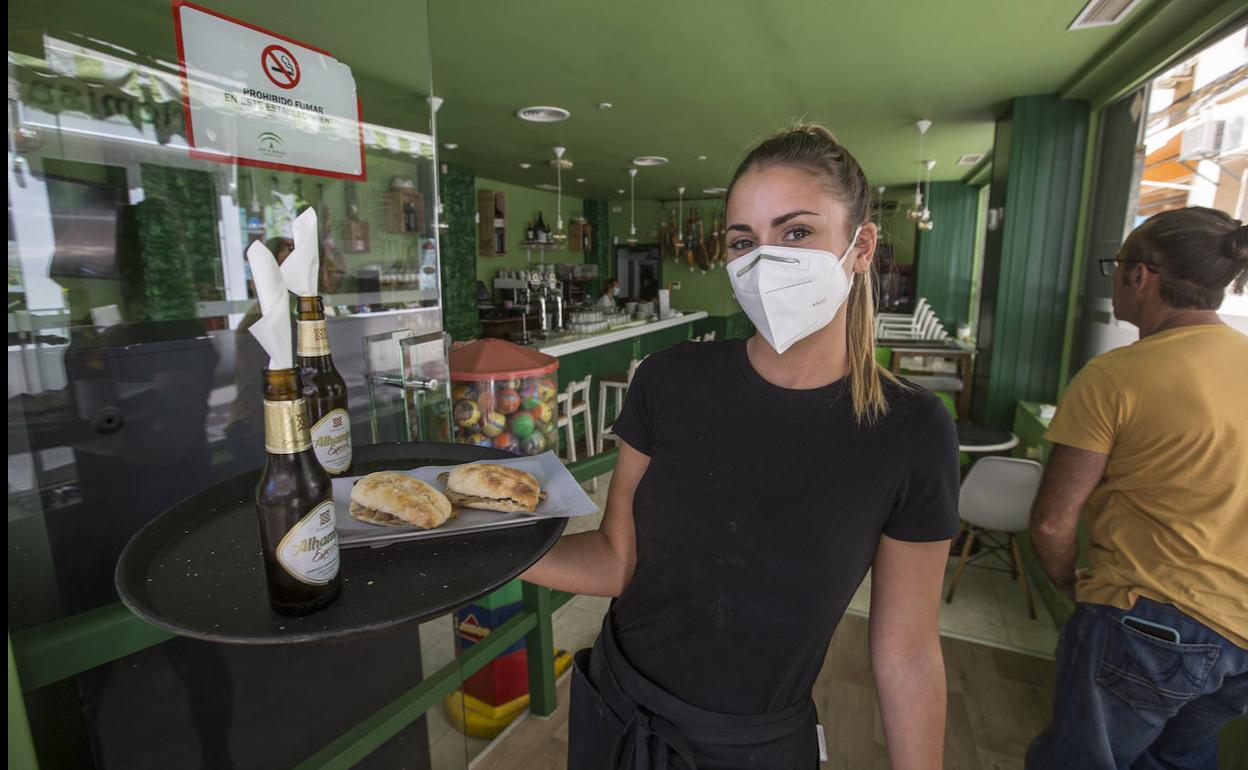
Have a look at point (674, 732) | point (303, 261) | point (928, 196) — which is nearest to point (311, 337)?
point (303, 261)

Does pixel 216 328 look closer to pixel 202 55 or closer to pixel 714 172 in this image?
pixel 202 55

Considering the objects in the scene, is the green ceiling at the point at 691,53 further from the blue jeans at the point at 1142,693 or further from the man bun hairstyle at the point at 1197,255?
the blue jeans at the point at 1142,693

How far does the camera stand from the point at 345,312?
1.84 meters

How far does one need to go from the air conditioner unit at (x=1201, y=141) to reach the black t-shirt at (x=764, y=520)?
2864mm

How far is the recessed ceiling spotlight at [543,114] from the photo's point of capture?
16.4ft

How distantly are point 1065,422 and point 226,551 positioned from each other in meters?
1.95

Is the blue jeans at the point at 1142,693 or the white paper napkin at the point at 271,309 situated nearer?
the white paper napkin at the point at 271,309

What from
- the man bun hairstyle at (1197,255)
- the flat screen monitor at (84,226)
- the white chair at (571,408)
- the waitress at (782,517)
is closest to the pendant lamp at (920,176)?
the white chair at (571,408)

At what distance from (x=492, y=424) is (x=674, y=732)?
1372 millimetres

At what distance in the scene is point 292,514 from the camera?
→ 67 cm

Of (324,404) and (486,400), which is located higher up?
(324,404)

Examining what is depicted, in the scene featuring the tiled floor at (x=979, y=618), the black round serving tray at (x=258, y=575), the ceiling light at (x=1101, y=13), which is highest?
the ceiling light at (x=1101, y=13)

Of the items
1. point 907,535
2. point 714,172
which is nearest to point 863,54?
point 907,535

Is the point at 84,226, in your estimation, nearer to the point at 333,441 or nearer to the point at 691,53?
the point at 333,441
